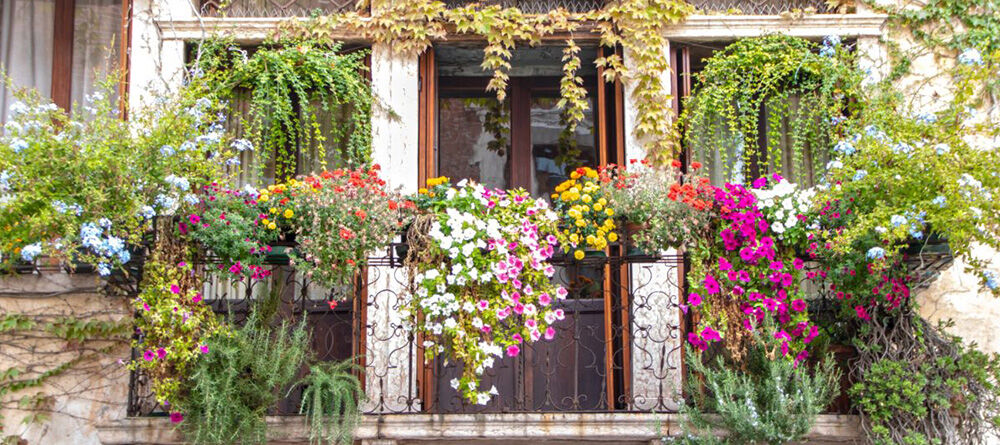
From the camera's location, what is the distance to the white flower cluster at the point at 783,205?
683cm

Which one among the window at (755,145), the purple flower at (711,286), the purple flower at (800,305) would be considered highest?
the window at (755,145)

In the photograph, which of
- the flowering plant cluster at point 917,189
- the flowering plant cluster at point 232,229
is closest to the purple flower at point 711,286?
the flowering plant cluster at point 917,189

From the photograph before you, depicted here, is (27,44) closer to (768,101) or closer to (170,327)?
(170,327)

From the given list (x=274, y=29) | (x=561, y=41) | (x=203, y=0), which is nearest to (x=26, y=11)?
(x=203, y=0)

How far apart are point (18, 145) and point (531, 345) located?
3.12m

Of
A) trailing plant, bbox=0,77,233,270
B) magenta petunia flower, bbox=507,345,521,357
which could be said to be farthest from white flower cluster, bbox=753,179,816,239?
trailing plant, bbox=0,77,233,270

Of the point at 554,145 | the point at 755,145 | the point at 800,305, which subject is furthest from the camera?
the point at 554,145

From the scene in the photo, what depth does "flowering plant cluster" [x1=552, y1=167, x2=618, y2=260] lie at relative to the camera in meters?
6.83

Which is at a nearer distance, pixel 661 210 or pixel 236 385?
pixel 236 385

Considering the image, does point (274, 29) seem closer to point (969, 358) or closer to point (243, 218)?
point (243, 218)

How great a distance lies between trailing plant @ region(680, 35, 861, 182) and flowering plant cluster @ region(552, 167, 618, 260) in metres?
1.15

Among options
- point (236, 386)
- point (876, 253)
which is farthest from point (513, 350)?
point (876, 253)

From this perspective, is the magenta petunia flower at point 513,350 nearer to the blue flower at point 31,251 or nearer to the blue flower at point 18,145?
the blue flower at point 31,251

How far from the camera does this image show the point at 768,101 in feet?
26.0
